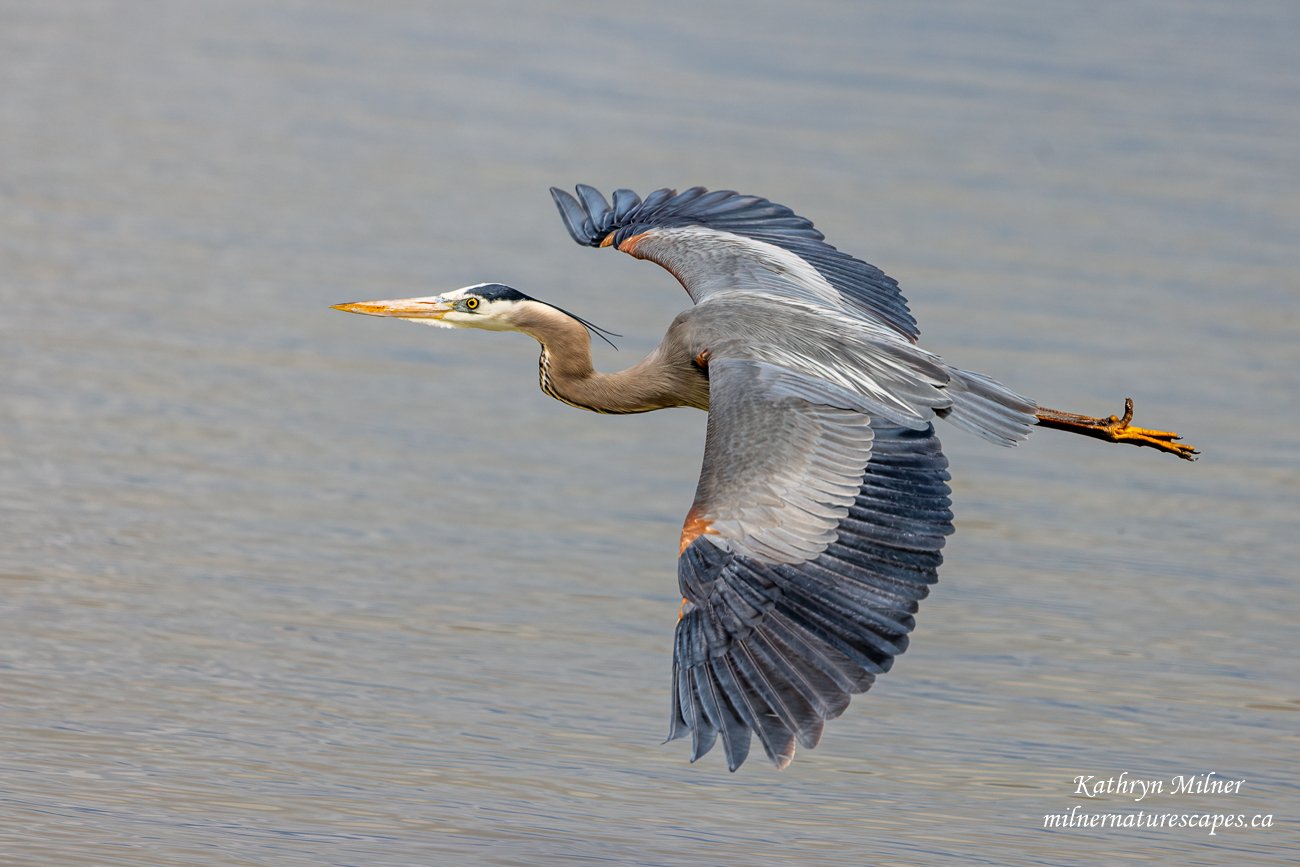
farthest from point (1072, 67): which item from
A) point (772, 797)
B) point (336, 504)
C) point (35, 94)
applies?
point (772, 797)

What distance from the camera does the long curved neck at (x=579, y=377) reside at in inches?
346

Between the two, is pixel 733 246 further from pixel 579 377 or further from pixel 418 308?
Answer: pixel 418 308

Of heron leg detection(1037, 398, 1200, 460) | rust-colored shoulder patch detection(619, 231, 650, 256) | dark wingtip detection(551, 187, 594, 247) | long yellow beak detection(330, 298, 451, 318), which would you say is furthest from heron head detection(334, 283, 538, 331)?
heron leg detection(1037, 398, 1200, 460)

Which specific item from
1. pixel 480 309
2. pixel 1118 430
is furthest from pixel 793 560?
pixel 480 309

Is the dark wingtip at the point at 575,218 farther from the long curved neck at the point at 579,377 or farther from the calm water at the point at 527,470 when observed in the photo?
the calm water at the point at 527,470

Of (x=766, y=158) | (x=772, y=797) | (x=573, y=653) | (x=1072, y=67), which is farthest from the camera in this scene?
(x=1072, y=67)

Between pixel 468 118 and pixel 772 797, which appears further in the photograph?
pixel 468 118

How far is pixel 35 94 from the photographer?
16.8 meters

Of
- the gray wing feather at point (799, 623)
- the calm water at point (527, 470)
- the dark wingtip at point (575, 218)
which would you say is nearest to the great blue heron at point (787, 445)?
the gray wing feather at point (799, 623)

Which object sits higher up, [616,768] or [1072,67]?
[1072,67]

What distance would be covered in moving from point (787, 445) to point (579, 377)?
235cm

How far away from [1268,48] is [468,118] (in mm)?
10056

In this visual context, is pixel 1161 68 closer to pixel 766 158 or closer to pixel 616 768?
pixel 766 158

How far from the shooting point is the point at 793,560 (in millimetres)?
6445
